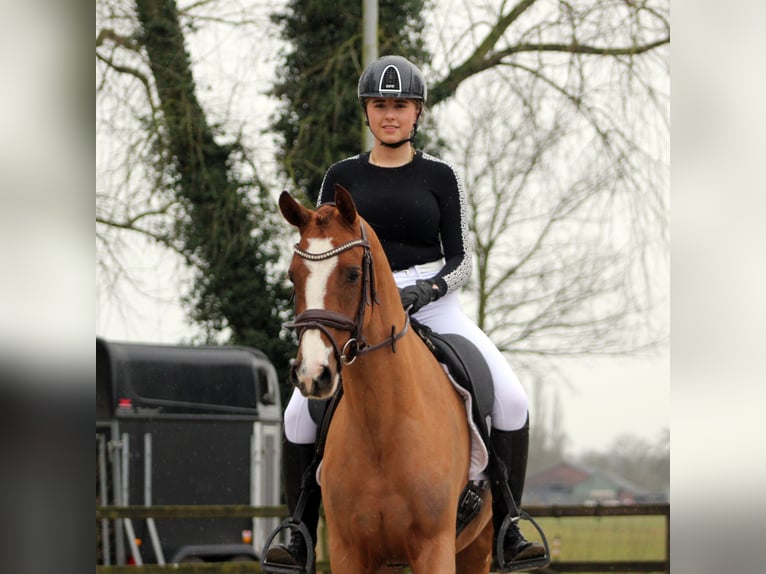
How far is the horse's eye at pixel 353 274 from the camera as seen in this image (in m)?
3.92

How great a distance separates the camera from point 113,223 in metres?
13.2

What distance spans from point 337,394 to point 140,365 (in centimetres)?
978

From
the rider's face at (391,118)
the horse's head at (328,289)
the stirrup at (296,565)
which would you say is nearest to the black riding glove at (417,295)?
the horse's head at (328,289)

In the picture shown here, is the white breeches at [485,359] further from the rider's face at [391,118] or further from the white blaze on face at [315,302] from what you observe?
the white blaze on face at [315,302]

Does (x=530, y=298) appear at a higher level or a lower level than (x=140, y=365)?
higher

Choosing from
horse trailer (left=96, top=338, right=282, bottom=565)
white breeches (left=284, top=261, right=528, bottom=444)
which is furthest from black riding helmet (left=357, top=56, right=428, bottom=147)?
horse trailer (left=96, top=338, right=282, bottom=565)

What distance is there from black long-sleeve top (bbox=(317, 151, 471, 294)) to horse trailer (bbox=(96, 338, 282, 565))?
918 centimetres

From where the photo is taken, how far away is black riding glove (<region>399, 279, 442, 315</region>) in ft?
15.6

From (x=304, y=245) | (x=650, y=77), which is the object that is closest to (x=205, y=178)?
(x=650, y=77)

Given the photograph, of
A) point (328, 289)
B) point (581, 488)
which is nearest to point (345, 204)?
point (328, 289)

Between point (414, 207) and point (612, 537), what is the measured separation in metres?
11.1
